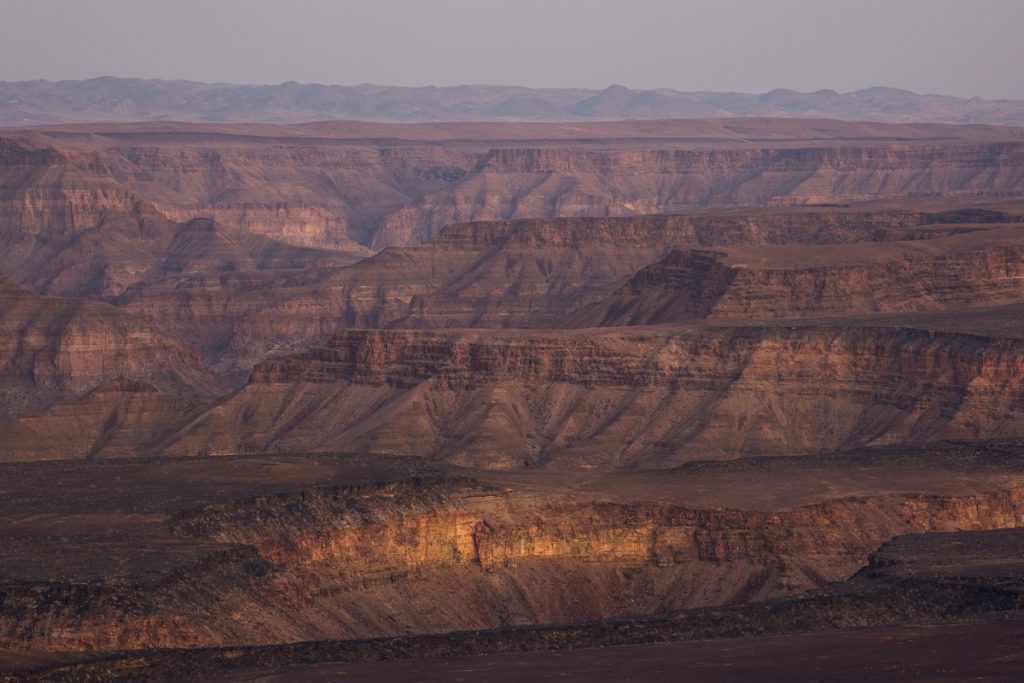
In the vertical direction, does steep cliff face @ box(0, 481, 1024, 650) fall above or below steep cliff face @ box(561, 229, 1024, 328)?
above

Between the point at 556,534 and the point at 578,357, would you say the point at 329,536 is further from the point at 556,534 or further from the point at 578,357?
the point at 578,357

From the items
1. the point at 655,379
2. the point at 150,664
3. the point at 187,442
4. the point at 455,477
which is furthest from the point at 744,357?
the point at 150,664

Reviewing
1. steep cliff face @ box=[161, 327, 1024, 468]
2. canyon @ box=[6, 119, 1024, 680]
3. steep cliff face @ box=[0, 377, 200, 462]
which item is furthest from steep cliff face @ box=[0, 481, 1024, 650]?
steep cliff face @ box=[0, 377, 200, 462]

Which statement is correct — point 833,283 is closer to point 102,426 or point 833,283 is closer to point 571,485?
point 102,426

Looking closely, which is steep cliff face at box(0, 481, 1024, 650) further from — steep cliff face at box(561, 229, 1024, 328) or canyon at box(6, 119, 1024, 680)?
steep cliff face at box(561, 229, 1024, 328)

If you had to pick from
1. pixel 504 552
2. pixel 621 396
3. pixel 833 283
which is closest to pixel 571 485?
pixel 504 552
